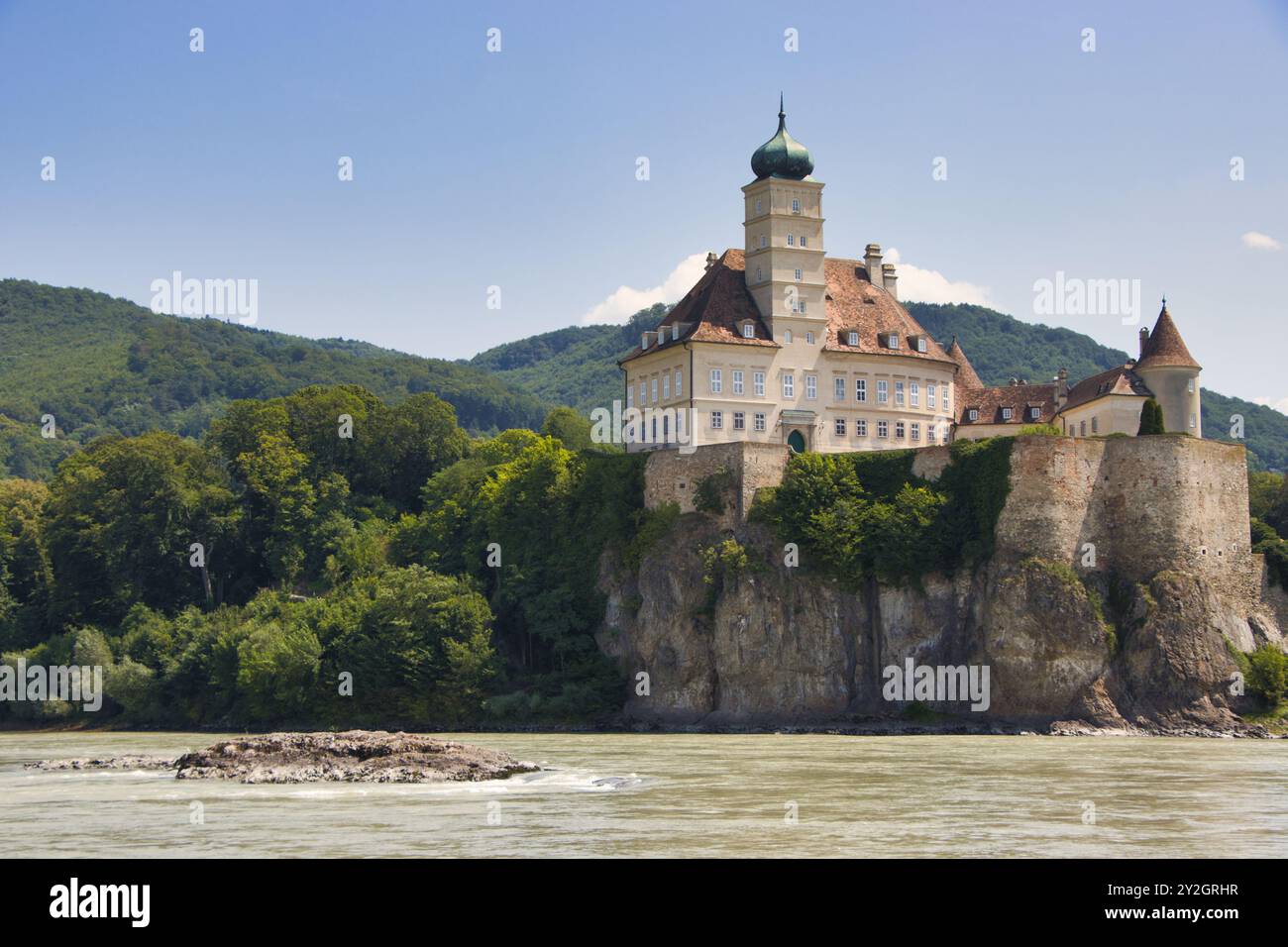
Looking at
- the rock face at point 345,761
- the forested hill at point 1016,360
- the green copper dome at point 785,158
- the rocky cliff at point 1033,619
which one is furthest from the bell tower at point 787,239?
the forested hill at point 1016,360

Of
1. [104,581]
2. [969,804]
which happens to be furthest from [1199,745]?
[104,581]

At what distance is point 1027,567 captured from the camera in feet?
206

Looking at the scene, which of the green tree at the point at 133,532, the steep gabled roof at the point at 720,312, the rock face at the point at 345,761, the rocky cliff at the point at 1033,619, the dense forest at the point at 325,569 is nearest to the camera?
the rock face at the point at 345,761

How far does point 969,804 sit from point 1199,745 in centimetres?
2174

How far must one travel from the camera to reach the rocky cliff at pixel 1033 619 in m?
61.4

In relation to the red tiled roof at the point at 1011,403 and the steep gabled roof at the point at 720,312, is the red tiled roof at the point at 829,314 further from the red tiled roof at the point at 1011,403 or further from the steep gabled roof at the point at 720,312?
the red tiled roof at the point at 1011,403

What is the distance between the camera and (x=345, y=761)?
136ft

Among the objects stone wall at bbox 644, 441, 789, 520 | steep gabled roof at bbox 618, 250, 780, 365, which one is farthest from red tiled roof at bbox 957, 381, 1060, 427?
stone wall at bbox 644, 441, 789, 520

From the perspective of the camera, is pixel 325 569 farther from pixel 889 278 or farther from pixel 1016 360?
pixel 1016 360

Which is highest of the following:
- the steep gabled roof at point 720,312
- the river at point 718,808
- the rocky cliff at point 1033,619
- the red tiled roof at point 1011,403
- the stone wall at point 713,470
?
the steep gabled roof at point 720,312

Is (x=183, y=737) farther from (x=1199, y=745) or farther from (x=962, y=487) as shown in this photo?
(x=1199, y=745)

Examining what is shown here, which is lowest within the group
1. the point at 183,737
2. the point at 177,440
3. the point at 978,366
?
the point at 183,737

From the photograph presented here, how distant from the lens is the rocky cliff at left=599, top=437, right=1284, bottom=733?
61.4 m

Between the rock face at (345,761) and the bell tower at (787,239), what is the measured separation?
A: 35.9m
